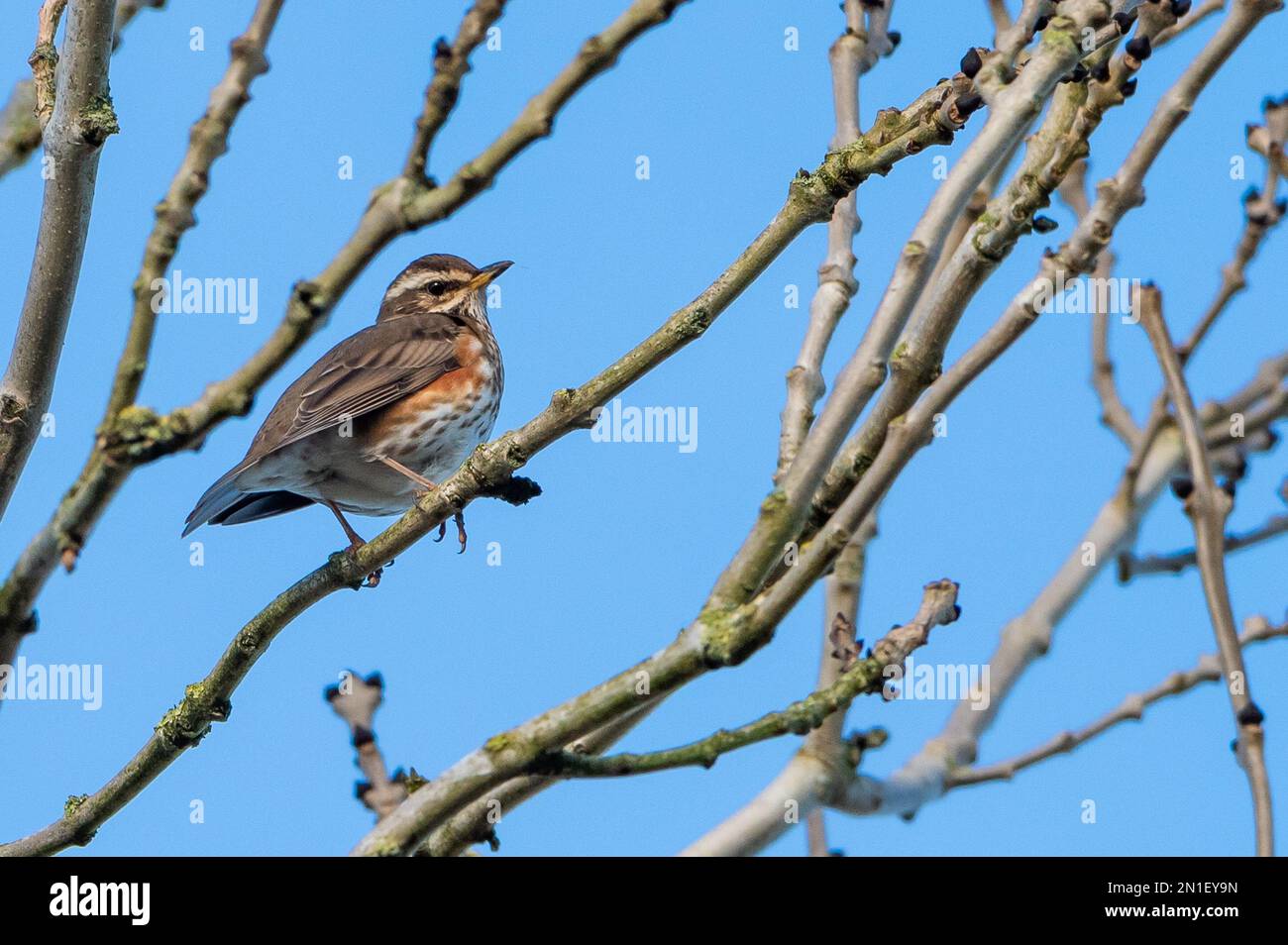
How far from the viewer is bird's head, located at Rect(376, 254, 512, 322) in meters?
8.79

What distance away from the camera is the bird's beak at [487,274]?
8.55m

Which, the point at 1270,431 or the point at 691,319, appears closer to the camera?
the point at 691,319

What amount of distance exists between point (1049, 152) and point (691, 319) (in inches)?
49.2

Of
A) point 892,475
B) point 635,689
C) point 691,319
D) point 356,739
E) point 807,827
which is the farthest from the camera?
point 807,827

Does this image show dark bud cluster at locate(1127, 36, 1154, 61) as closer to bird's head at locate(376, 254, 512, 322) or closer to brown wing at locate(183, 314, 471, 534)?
brown wing at locate(183, 314, 471, 534)

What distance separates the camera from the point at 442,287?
895cm

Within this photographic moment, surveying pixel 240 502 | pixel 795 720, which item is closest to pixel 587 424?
pixel 795 720

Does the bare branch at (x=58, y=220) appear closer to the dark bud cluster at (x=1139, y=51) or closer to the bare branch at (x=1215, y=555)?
the dark bud cluster at (x=1139, y=51)

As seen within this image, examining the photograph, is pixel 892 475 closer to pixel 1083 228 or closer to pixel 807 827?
pixel 1083 228

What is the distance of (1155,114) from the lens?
4488 mm

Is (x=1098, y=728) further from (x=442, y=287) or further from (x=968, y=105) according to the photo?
(x=442, y=287)

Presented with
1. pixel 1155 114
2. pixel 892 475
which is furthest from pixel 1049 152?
pixel 892 475

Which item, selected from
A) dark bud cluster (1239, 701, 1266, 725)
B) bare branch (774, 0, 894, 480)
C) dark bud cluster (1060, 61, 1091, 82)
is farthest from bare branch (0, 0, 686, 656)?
dark bud cluster (1239, 701, 1266, 725)

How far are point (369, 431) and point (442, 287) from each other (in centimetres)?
184
